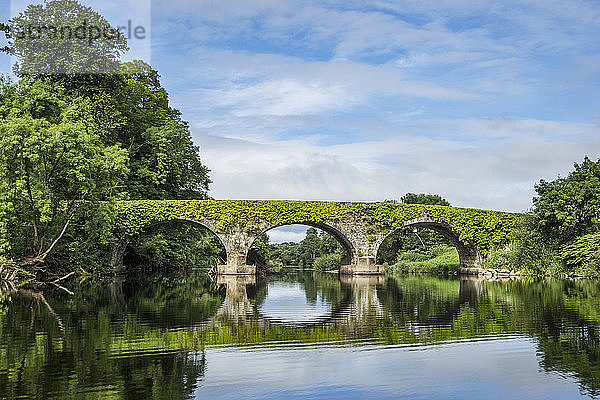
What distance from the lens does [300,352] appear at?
767cm

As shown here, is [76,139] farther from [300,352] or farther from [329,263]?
[329,263]

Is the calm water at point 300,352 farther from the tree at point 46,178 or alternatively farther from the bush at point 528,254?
the bush at point 528,254

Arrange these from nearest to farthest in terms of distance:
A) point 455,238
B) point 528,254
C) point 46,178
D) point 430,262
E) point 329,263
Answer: point 46,178 → point 528,254 → point 455,238 → point 430,262 → point 329,263

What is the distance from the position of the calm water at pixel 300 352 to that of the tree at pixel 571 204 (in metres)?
17.1

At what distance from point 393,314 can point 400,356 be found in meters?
4.57

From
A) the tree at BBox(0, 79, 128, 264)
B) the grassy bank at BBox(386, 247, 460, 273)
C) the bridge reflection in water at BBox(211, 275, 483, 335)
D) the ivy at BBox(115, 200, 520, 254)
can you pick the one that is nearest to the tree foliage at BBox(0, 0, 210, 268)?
the tree at BBox(0, 79, 128, 264)

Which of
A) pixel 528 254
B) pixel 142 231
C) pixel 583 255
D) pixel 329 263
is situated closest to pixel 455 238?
pixel 528 254

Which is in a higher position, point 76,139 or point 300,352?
point 76,139

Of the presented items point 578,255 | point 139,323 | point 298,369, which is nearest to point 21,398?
point 298,369

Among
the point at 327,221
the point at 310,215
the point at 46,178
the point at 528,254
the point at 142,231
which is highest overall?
the point at 46,178

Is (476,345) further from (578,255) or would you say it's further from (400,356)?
(578,255)

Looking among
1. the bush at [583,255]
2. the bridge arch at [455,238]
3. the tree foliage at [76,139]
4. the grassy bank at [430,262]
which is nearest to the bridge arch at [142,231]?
the tree foliage at [76,139]

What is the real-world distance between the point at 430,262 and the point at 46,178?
2644cm

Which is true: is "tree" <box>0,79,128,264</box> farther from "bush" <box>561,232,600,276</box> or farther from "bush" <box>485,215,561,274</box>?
"bush" <box>485,215,561,274</box>
